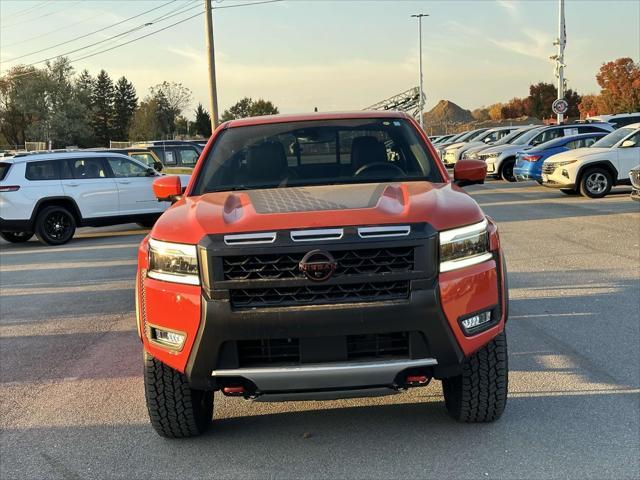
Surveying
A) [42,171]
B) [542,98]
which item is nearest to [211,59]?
[42,171]

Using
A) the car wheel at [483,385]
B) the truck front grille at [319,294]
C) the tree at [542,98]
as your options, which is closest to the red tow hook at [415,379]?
the car wheel at [483,385]

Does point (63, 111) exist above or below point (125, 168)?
above

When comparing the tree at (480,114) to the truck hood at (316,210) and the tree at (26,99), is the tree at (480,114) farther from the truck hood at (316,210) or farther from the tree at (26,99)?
the truck hood at (316,210)

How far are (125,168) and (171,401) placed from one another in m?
11.9

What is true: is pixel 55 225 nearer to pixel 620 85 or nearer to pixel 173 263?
pixel 173 263

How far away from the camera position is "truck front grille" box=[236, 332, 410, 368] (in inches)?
132

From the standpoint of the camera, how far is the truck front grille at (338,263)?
328 centimetres

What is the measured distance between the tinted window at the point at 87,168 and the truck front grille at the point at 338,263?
1197 cm

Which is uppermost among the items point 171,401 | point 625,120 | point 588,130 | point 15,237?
point 625,120

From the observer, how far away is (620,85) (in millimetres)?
78500

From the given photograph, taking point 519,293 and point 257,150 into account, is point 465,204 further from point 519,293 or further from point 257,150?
point 519,293

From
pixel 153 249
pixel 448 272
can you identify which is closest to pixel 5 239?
pixel 153 249

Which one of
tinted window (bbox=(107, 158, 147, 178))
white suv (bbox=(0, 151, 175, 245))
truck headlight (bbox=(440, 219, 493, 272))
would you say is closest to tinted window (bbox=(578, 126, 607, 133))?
white suv (bbox=(0, 151, 175, 245))

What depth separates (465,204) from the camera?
3.70 meters
